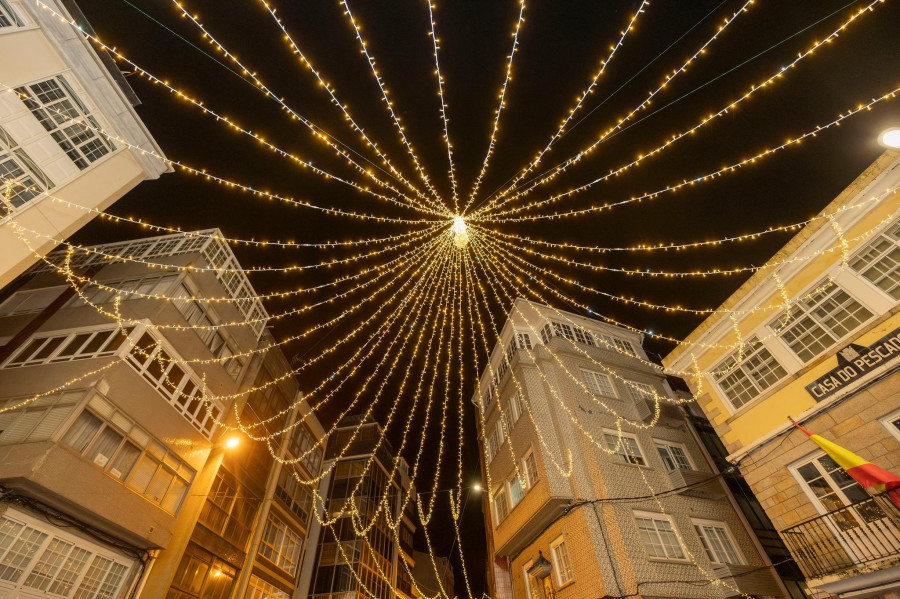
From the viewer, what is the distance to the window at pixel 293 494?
58.1 ft

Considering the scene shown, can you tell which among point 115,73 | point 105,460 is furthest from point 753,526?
point 115,73

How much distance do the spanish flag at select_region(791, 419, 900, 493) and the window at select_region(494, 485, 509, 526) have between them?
413 inches

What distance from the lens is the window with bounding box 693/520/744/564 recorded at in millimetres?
11547

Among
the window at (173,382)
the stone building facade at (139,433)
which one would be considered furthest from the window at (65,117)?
the window at (173,382)

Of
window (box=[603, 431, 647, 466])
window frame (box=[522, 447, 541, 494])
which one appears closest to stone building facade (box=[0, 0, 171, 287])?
window frame (box=[522, 447, 541, 494])

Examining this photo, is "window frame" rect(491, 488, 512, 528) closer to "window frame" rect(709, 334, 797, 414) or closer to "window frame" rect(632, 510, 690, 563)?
"window frame" rect(632, 510, 690, 563)

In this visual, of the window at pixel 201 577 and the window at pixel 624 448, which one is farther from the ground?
the window at pixel 624 448

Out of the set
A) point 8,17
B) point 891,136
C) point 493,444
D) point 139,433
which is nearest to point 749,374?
point 891,136

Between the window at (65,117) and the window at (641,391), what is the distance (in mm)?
19042

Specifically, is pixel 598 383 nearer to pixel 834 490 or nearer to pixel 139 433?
pixel 834 490

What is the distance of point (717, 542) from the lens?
39.0 feet

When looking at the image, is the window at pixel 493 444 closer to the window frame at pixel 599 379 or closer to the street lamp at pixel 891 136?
the window frame at pixel 599 379

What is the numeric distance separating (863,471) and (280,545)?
19187 millimetres

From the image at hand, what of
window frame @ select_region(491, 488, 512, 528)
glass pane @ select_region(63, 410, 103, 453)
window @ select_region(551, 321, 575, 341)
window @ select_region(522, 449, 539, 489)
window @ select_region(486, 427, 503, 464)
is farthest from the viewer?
window @ select_region(486, 427, 503, 464)
